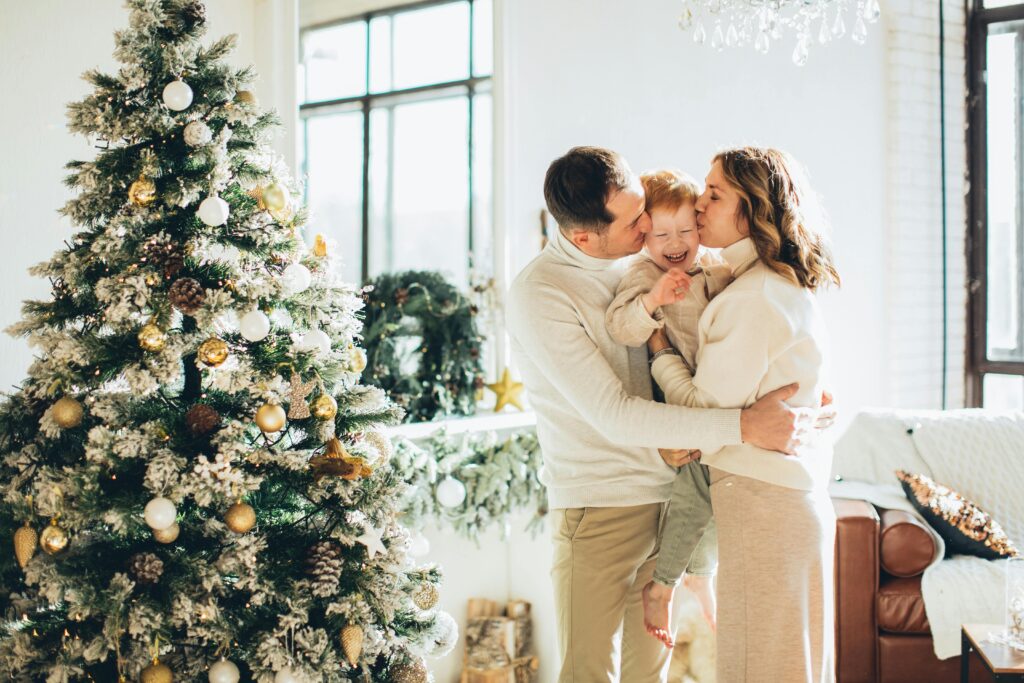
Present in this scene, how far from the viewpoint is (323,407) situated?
5.99 ft

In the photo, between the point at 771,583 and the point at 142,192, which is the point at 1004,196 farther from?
the point at 142,192

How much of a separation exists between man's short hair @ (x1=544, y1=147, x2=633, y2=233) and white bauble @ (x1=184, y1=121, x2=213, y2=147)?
0.70 metres

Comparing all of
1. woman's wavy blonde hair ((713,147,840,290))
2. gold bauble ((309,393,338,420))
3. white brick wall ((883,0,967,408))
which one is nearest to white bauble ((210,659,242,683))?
gold bauble ((309,393,338,420))

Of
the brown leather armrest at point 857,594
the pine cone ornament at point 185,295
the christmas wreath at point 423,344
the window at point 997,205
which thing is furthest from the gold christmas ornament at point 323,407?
the window at point 997,205

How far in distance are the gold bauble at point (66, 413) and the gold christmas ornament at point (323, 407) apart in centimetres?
43

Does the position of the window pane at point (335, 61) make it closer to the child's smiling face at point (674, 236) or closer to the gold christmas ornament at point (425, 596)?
the child's smiling face at point (674, 236)

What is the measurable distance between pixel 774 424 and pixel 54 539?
137 centimetres

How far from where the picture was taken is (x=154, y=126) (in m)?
1.72

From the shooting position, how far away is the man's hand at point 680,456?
6.49ft

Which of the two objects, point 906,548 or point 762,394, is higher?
point 762,394

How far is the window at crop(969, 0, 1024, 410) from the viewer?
4832mm

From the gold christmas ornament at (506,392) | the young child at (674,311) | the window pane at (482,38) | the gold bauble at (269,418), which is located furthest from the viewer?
the window pane at (482,38)

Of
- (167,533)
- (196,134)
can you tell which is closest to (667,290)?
(196,134)

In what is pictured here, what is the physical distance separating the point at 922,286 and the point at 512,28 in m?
2.75
